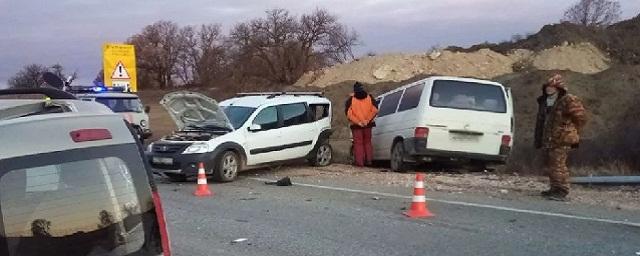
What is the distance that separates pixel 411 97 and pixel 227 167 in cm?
384

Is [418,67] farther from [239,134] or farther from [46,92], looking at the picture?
[46,92]

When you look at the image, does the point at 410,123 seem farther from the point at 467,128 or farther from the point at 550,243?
the point at 550,243

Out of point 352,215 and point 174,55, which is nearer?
point 352,215

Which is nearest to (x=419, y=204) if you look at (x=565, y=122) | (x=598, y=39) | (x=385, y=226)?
(x=385, y=226)

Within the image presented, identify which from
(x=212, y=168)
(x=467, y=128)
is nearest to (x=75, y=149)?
(x=212, y=168)

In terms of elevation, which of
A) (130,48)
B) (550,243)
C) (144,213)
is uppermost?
(130,48)

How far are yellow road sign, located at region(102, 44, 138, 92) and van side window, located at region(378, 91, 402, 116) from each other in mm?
12623

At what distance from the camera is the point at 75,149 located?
285 centimetres

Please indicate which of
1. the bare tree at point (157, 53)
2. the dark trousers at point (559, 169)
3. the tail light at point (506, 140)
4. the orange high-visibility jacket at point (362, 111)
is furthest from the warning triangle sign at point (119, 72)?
the bare tree at point (157, 53)

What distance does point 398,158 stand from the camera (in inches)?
563

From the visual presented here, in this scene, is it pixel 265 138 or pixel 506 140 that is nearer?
pixel 506 140

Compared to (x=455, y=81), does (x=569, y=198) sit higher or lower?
lower

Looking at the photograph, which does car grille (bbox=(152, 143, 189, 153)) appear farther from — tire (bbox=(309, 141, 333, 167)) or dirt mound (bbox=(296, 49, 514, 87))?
dirt mound (bbox=(296, 49, 514, 87))

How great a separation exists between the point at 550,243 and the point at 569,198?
3.40 m
